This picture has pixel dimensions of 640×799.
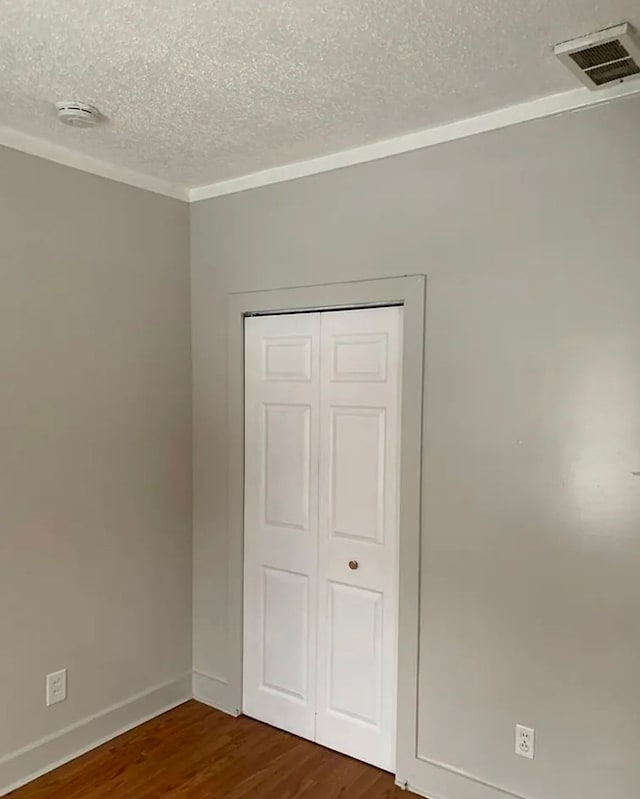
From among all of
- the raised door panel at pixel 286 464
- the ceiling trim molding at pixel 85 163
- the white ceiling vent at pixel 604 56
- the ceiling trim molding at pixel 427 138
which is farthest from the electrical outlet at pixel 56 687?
the white ceiling vent at pixel 604 56

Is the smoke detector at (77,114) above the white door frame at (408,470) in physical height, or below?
above

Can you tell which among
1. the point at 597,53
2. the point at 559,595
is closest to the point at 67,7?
the point at 597,53

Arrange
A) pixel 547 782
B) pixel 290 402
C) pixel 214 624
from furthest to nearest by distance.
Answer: pixel 214 624
pixel 290 402
pixel 547 782

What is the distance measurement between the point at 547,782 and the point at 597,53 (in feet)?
7.78

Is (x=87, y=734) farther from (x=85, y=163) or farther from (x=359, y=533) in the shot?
(x=85, y=163)

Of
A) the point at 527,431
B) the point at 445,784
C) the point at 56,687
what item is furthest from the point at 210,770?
the point at 527,431

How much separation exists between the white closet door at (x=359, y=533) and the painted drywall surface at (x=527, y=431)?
0.65 feet

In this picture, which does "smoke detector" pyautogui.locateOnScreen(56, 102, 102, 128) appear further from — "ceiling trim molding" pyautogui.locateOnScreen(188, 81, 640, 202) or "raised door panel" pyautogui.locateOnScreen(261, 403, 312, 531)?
"raised door panel" pyautogui.locateOnScreen(261, 403, 312, 531)

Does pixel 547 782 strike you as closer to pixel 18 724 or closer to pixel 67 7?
pixel 18 724

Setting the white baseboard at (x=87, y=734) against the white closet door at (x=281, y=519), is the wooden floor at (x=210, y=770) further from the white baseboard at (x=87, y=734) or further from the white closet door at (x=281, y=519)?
the white closet door at (x=281, y=519)

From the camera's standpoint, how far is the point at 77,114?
7.58ft

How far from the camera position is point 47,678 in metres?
2.73

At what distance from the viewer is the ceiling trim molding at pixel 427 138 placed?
85.6 inches

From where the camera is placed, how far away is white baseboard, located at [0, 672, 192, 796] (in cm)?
261
